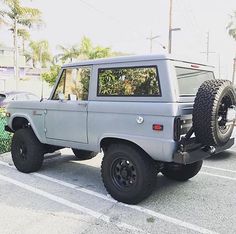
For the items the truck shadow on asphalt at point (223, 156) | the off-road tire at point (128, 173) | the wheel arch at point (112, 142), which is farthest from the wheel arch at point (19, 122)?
the truck shadow on asphalt at point (223, 156)

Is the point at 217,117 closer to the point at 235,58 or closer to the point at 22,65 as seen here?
the point at 235,58

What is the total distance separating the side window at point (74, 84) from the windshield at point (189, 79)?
144cm

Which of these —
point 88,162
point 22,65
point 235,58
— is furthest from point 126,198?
point 22,65

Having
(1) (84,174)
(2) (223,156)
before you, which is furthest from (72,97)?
(2) (223,156)

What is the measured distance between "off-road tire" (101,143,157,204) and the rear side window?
76cm

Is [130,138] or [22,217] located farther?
[130,138]

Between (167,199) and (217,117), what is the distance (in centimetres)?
146

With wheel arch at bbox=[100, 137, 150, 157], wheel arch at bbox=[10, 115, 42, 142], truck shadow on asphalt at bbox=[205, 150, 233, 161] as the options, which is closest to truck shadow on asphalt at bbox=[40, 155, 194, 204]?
wheel arch at bbox=[100, 137, 150, 157]

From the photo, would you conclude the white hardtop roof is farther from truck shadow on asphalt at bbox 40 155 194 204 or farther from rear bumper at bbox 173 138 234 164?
truck shadow on asphalt at bbox 40 155 194 204

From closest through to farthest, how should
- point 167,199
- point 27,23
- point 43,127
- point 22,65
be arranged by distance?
point 167,199, point 43,127, point 27,23, point 22,65

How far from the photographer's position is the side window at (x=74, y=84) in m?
5.12

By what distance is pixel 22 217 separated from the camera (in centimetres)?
409

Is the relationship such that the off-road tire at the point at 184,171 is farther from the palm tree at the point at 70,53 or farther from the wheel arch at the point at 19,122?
the palm tree at the point at 70,53

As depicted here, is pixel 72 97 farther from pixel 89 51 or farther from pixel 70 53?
pixel 70 53
